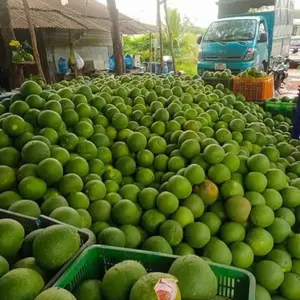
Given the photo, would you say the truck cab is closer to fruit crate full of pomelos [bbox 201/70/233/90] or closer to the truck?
the truck

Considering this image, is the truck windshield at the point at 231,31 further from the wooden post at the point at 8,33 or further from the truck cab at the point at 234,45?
the wooden post at the point at 8,33

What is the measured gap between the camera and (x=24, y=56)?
6375mm

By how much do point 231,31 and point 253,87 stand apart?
6650mm

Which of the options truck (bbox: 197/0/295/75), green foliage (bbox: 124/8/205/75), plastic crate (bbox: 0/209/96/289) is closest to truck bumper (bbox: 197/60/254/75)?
truck (bbox: 197/0/295/75)

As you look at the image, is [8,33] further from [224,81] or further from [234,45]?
[234,45]

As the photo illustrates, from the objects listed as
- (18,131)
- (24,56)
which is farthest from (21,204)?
(24,56)

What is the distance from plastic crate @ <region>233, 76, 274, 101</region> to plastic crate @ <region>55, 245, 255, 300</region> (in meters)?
3.71

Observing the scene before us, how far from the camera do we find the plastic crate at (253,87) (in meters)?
4.46

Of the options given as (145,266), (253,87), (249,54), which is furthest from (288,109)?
(249,54)

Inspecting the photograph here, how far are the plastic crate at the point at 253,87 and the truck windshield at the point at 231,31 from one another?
620 cm

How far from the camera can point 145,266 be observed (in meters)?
1.24

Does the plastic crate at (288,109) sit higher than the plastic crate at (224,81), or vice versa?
the plastic crate at (224,81)

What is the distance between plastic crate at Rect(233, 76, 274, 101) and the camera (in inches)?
176

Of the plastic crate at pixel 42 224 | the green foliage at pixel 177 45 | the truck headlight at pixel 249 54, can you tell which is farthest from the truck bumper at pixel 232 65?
the plastic crate at pixel 42 224
